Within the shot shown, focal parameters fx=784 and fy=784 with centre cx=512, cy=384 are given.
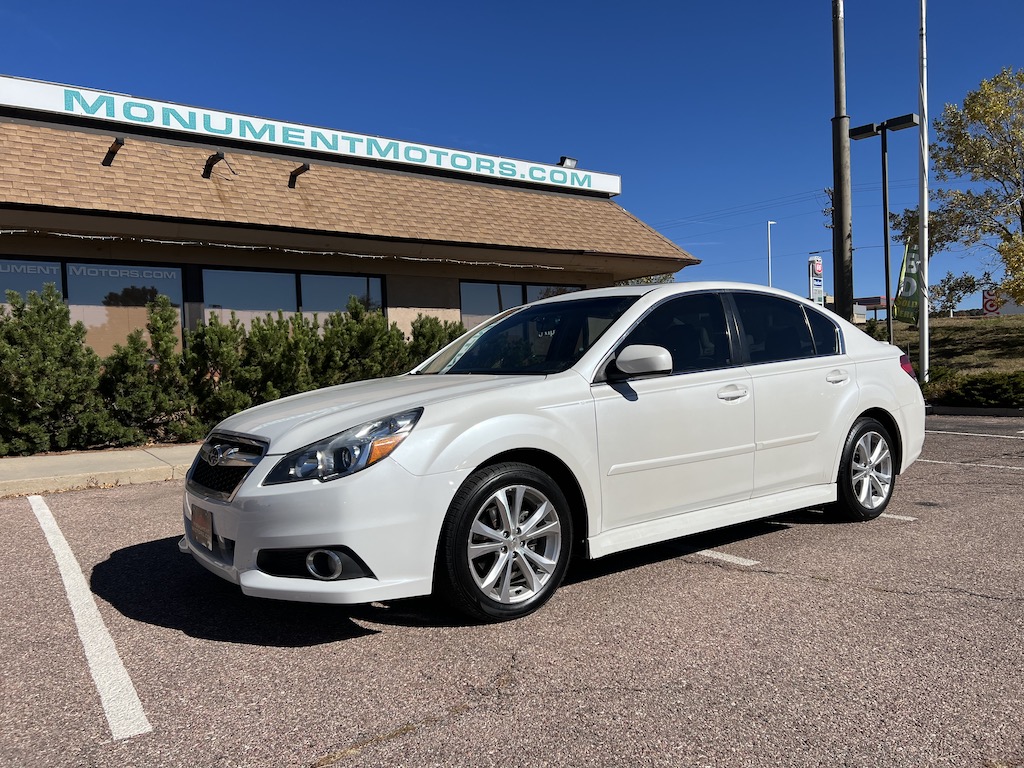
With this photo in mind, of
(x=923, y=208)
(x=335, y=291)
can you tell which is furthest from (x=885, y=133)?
(x=335, y=291)

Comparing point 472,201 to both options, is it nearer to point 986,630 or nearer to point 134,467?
point 134,467

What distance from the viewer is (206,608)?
4.02 metres

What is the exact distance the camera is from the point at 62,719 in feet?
9.41

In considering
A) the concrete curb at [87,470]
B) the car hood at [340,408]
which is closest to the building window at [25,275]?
the concrete curb at [87,470]

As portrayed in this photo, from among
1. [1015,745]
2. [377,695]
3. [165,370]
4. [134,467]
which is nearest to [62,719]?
[377,695]

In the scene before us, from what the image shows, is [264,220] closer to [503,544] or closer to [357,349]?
[357,349]

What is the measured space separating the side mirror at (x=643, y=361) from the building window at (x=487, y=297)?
39.7 ft

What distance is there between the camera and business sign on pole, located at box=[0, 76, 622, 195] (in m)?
11.7

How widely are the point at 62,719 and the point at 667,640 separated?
2.40m

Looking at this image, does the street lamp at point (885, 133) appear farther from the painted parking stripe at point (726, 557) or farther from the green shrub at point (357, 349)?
the painted parking stripe at point (726, 557)

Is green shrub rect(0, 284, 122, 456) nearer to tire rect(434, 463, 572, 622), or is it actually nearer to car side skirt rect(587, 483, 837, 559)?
tire rect(434, 463, 572, 622)

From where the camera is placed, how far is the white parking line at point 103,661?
2.83 metres

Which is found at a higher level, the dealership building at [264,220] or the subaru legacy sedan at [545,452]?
the dealership building at [264,220]

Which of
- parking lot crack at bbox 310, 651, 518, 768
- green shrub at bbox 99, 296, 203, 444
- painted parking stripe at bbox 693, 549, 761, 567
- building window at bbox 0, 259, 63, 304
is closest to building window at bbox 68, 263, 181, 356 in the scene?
building window at bbox 0, 259, 63, 304
